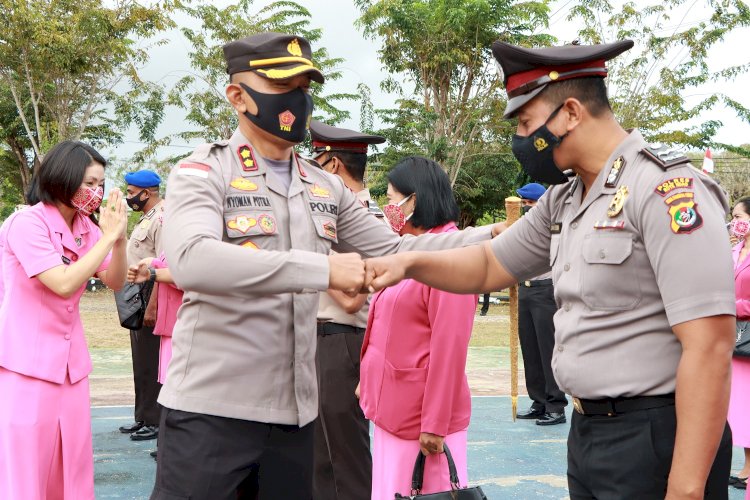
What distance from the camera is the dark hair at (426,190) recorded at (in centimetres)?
381

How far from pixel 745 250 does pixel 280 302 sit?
15.7ft

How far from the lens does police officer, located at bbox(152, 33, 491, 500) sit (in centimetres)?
239

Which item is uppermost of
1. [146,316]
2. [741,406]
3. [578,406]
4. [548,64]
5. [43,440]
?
[548,64]

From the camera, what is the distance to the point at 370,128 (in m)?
24.9

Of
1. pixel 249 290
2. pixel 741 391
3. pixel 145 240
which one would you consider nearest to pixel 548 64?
pixel 249 290

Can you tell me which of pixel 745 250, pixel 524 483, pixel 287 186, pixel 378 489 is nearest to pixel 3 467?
pixel 378 489

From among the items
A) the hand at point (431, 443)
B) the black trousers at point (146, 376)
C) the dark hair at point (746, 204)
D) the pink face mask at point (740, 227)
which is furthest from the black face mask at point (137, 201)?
the dark hair at point (746, 204)

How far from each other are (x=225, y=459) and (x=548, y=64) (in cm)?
163

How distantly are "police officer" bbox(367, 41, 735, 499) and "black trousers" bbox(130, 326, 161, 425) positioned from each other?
5109 millimetres

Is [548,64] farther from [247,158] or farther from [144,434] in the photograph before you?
[144,434]

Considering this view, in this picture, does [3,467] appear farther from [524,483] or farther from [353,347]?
[524,483]

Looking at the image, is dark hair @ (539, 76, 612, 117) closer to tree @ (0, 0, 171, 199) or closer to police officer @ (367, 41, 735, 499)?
police officer @ (367, 41, 735, 499)

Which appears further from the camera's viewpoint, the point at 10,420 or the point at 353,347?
the point at 353,347

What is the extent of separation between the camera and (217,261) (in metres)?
2.32
